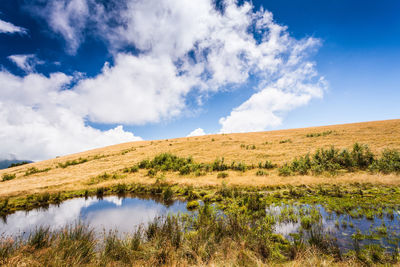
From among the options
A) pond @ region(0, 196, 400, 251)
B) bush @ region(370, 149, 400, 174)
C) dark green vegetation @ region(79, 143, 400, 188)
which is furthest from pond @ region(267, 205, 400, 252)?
bush @ region(370, 149, 400, 174)

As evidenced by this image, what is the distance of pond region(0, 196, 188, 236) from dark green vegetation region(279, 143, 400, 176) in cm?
1663

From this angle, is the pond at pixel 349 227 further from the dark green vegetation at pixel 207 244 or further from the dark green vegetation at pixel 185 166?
the dark green vegetation at pixel 185 166

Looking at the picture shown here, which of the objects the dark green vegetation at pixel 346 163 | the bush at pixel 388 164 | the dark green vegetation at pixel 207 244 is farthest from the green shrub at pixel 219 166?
the bush at pixel 388 164

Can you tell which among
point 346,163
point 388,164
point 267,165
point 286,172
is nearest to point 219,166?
point 267,165

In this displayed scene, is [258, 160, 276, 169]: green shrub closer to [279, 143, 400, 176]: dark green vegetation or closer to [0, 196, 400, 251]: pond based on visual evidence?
[279, 143, 400, 176]: dark green vegetation

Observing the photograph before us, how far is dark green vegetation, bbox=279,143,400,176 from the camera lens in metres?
18.8

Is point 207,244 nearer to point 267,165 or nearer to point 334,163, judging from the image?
point 267,165

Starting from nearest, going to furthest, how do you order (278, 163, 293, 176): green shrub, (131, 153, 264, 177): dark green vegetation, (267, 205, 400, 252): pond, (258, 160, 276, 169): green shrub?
1. (267, 205, 400, 252): pond
2. (278, 163, 293, 176): green shrub
3. (258, 160, 276, 169): green shrub
4. (131, 153, 264, 177): dark green vegetation

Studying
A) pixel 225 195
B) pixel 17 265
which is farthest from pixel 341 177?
pixel 17 265

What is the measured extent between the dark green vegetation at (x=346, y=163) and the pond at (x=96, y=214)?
16.6m

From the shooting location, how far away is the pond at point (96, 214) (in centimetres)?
1113

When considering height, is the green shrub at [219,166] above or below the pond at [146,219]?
above

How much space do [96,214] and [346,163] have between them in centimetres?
2871

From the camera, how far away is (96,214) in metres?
13.3
